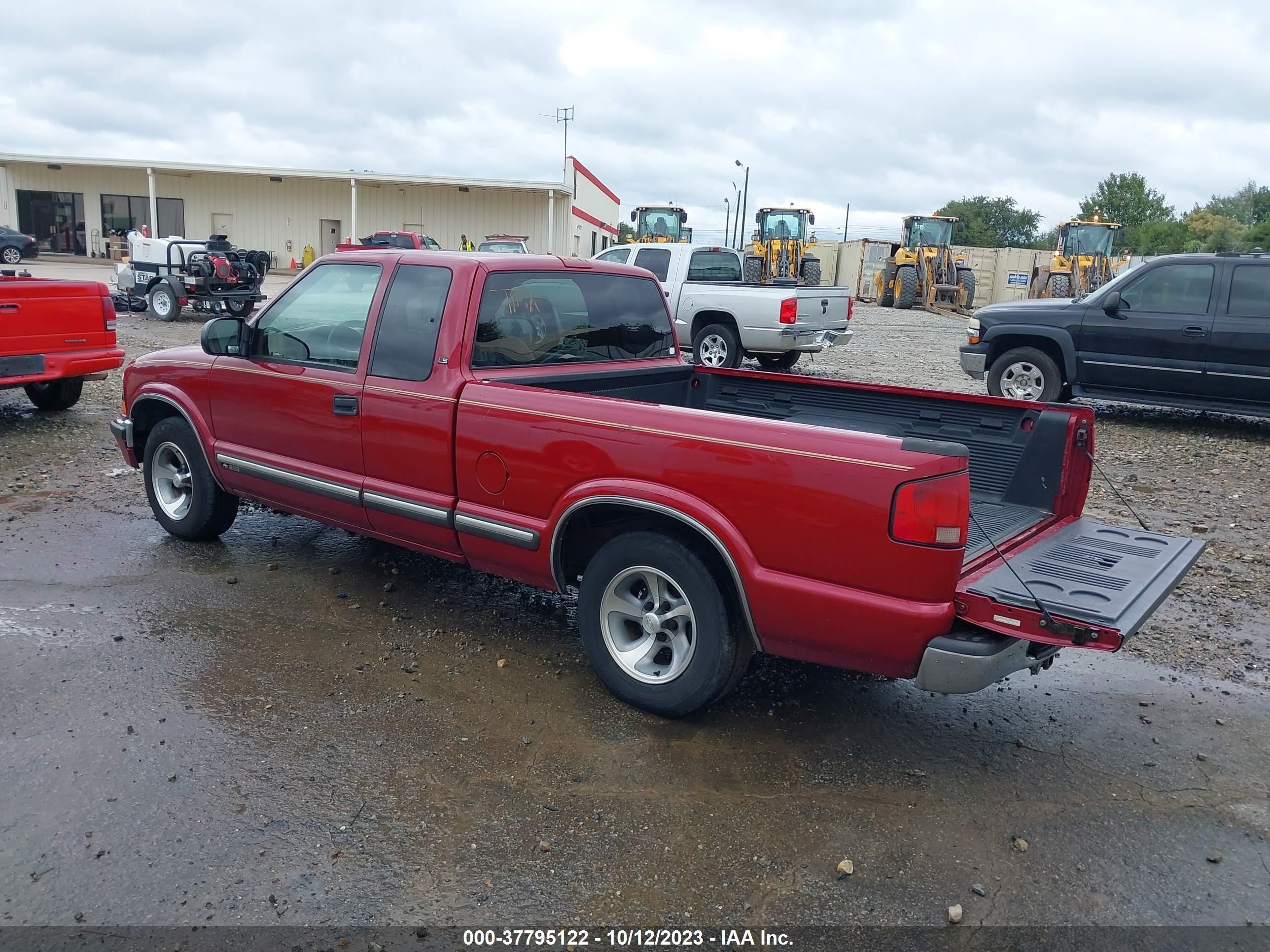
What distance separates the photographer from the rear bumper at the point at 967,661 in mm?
3189

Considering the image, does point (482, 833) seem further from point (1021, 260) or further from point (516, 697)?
point (1021, 260)

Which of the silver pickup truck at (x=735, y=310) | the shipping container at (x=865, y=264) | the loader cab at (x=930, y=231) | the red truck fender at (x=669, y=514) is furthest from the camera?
the shipping container at (x=865, y=264)

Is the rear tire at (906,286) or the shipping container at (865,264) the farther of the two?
the shipping container at (865,264)

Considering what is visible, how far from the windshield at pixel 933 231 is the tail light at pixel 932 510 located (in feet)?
104

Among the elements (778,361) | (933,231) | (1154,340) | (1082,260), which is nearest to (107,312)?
(778,361)

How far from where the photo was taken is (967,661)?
125 inches

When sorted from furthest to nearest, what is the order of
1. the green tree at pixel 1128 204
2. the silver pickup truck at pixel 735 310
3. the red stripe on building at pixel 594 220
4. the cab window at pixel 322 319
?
the green tree at pixel 1128 204 < the red stripe on building at pixel 594 220 < the silver pickup truck at pixel 735 310 < the cab window at pixel 322 319

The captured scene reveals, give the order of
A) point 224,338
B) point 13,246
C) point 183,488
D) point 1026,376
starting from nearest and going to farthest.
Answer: point 224,338 → point 183,488 → point 1026,376 → point 13,246

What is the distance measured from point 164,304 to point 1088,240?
26187 mm

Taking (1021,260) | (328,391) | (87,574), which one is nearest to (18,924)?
(328,391)

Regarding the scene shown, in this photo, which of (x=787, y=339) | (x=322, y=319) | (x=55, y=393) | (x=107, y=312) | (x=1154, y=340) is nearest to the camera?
(x=322, y=319)

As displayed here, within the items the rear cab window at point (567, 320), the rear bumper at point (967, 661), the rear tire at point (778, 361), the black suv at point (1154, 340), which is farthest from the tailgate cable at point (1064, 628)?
the rear tire at point (778, 361)

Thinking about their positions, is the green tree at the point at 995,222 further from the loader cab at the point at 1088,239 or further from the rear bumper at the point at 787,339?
the rear bumper at the point at 787,339

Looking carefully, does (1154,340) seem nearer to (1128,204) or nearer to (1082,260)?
(1082,260)
